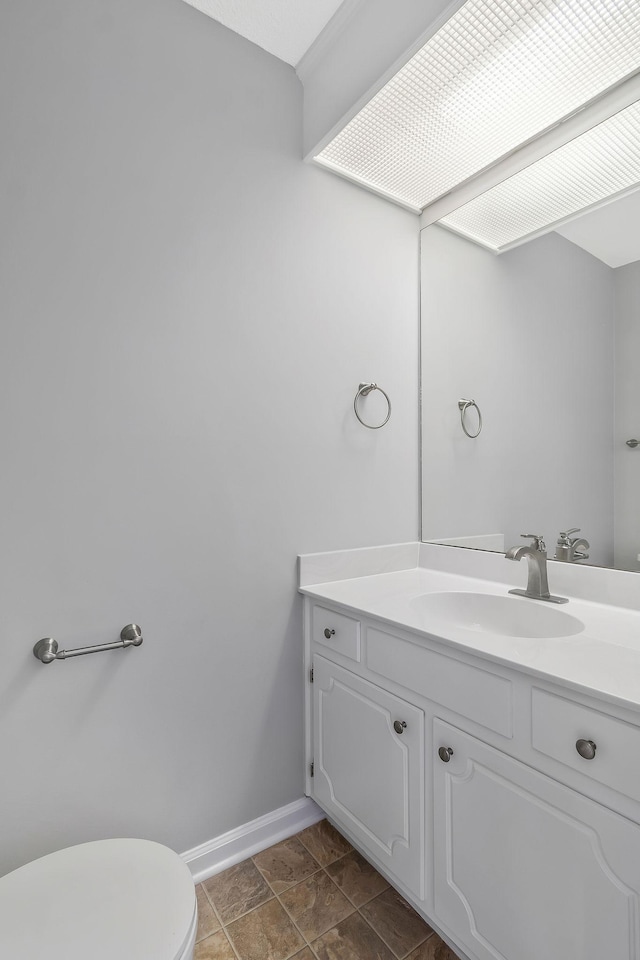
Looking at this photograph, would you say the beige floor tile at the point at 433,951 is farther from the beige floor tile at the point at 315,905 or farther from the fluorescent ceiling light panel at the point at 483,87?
the fluorescent ceiling light panel at the point at 483,87

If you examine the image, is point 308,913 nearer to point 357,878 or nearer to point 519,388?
point 357,878

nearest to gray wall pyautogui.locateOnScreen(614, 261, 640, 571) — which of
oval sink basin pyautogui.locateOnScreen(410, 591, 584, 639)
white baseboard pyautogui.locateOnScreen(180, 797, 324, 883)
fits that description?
oval sink basin pyautogui.locateOnScreen(410, 591, 584, 639)

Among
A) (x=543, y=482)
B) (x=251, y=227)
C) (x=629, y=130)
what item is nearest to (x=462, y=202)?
(x=629, y=130)

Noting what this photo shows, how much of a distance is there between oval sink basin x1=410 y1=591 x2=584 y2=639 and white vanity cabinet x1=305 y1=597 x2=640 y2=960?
0.71ft

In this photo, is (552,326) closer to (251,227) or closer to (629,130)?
(629,130)

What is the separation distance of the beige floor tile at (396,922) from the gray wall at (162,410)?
40cm

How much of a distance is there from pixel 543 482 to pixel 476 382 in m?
0.47

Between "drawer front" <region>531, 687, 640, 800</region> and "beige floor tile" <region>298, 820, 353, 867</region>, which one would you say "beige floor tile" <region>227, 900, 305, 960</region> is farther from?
"drawer front" <region>531, 687, 640, 800</region>

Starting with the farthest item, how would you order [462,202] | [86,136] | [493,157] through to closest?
[462,202]
[493,157]
[86,136]

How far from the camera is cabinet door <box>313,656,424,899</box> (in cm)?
116

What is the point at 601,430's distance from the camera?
134 centimetres

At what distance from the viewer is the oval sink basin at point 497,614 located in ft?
4.18

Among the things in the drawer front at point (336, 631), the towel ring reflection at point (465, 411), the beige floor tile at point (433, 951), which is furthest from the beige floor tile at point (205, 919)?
the towel ring reflection at point (465, 411)

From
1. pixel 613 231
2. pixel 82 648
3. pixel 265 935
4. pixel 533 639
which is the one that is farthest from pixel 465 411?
pixel 265 935
